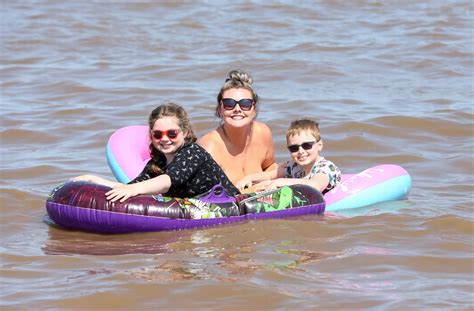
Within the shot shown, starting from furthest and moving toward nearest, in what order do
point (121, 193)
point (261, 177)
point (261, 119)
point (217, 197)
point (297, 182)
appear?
point (261, 119)
point (261, 177)
point (297, 182)
point (217, 197)
point (121, 193)

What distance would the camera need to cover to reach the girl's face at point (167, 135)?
20.2ft

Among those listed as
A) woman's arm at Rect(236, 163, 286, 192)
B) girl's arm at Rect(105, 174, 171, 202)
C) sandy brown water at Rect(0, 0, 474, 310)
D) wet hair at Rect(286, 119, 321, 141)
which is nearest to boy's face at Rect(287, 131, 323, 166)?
wet hair at Rect(286, 119, 321, 141)

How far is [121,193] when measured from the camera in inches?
234

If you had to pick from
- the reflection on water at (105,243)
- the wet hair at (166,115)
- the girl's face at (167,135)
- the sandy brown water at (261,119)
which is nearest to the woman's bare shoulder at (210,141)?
the wet hair at (166,115)

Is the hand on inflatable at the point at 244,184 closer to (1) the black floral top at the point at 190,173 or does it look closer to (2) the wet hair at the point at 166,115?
(1) the black floral top at the point at 190,173

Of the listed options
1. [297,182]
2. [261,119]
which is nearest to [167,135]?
[297,182]

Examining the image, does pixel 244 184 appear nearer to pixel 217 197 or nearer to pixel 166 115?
pixel 217 197

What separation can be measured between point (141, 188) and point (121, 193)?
13 cm

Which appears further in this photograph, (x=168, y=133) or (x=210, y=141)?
(x=210, y=141)

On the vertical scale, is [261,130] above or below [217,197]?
above

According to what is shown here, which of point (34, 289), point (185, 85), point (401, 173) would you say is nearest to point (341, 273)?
point (34, 289)

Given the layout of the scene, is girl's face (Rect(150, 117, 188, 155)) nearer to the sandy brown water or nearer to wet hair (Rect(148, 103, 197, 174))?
wet hair (Rect(148, 103, 197, 174))

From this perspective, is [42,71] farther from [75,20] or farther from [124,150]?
[124,150]

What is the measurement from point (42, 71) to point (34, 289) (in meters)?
7.15
